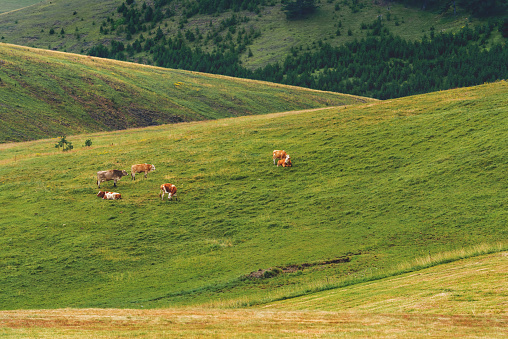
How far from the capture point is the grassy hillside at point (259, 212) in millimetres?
26719

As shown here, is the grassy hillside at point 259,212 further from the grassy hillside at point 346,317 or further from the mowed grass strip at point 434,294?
the grassy hillside at point 346,317

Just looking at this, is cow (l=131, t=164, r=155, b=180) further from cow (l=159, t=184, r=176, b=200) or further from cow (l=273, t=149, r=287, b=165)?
cow (l=273, t=149, r=287, b=165)

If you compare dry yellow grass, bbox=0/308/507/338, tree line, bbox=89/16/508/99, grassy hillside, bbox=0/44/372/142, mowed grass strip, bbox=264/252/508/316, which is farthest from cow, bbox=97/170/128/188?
tree line, bbox=89/16/508/99

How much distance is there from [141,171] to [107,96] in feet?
227

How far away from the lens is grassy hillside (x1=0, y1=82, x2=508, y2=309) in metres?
26.7

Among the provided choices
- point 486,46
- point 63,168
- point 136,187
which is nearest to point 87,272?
point 136,187

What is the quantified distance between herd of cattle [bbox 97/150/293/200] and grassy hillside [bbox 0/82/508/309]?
0.67 m

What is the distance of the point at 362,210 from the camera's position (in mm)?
33906

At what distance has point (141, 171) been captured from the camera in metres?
43.6

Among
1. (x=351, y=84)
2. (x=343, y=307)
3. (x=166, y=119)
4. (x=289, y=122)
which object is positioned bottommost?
(x=351, y=84)

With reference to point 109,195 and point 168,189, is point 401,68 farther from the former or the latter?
point 109,195

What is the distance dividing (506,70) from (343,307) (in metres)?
174

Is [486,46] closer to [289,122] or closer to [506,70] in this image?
[506,70]

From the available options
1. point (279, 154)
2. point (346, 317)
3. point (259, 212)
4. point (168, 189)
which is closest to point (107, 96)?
point (279, 154)
